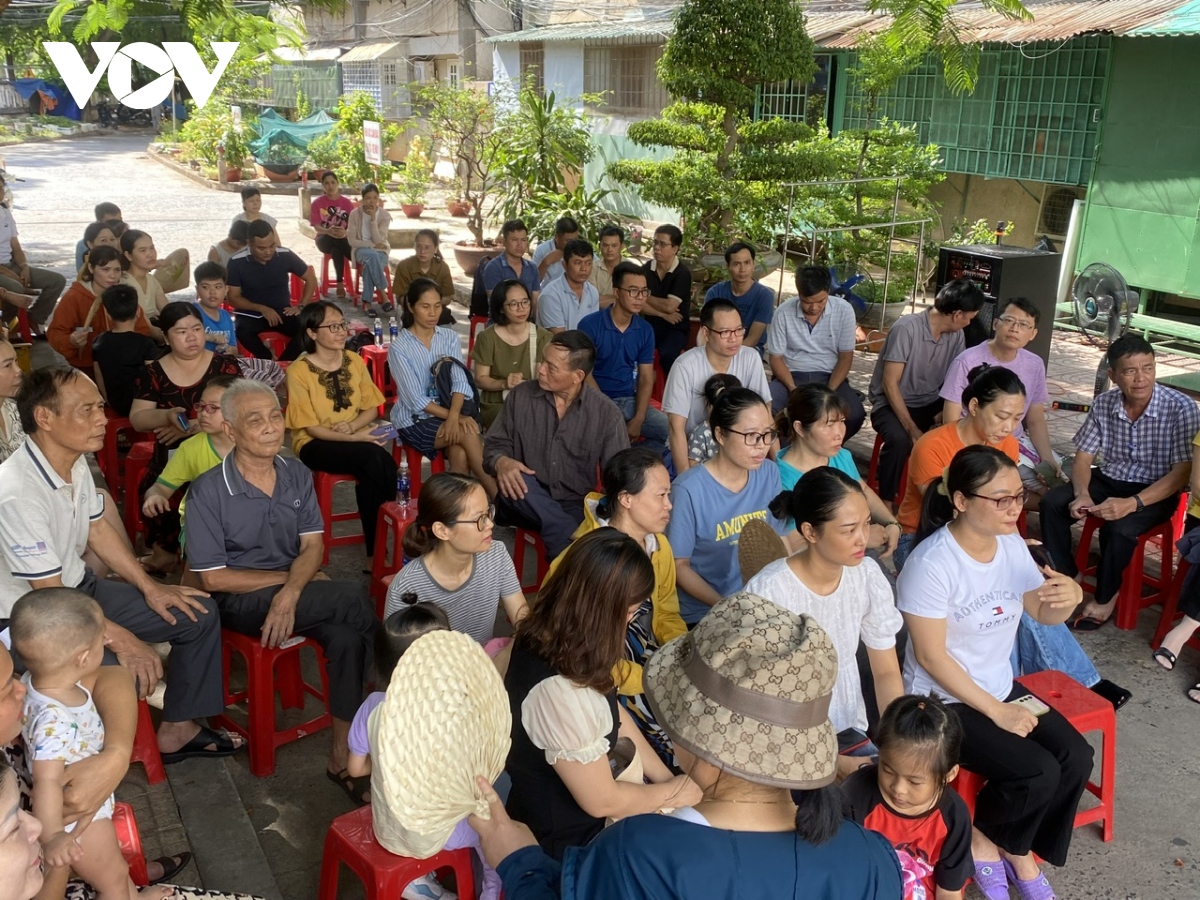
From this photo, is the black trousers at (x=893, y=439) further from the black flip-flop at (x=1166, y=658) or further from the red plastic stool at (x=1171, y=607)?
the black flip-flop at (x=1166, y=658)

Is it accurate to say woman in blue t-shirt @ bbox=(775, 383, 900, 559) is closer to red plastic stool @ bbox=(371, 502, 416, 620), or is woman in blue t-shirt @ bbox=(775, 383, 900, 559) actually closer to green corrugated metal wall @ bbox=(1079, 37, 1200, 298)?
red plastic stool @ bbox=(371, 502, 416, 620)

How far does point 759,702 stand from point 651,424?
13.4 feet

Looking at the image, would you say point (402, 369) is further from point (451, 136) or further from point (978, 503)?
point (451, 136)

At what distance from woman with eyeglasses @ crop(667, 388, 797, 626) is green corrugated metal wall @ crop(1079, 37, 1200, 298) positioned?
7.39 m

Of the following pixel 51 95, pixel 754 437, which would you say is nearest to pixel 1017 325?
pixel 754 437

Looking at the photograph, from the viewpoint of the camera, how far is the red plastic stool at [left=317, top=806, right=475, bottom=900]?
251 cm

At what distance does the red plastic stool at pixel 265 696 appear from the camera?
11.5 feet

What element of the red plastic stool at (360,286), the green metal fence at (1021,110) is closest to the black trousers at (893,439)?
the red plastic stool at (360,286)

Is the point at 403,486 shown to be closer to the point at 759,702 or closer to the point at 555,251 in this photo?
the point at 759,702

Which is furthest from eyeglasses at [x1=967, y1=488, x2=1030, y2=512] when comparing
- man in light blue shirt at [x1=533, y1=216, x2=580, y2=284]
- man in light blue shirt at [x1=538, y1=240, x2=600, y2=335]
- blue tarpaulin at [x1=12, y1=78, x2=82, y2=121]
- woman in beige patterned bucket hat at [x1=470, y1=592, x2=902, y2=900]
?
blue tarpaulin at [x1=12, y1=78, x2=82, y2=121]

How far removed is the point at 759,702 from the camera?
1.80 m

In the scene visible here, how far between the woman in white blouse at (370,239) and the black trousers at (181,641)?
22.8ft

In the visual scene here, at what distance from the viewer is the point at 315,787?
11.5 ft

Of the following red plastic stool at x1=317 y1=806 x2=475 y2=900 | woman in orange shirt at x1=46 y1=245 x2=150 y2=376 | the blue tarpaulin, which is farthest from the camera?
the blue tarpaulin
